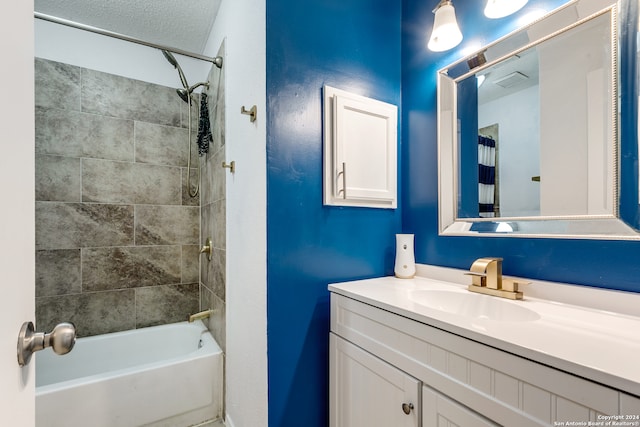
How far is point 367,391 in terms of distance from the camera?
954 millimetres

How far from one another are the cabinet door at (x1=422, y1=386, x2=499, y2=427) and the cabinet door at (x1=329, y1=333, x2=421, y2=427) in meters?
0.03

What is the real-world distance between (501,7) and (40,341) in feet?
5.30

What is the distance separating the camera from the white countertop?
49 centimetres

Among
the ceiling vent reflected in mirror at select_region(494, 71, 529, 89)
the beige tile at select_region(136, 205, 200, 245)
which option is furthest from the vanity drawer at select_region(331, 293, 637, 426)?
the beige tile at select_region(136, 205, 200, 245)

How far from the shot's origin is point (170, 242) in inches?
88.7

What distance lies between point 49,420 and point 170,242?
122 centimetres

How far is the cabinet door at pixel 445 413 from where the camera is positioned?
644 mm

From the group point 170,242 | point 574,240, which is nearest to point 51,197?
point 170,242

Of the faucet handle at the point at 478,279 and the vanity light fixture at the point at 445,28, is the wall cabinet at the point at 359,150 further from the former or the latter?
the faucet handle at the point at 478,279

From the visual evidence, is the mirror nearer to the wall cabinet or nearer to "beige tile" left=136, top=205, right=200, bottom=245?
the wall cabinet

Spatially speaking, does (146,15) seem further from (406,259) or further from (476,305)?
(476,305)

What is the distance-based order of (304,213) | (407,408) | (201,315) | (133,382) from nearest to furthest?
(407,408), (304,213), (133,382), (201,315)

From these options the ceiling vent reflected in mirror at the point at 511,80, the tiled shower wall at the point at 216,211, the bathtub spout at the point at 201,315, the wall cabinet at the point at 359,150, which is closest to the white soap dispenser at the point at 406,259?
the wall cabinet at the point at 359,150

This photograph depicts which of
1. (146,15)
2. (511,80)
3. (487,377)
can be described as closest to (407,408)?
(487,377)
